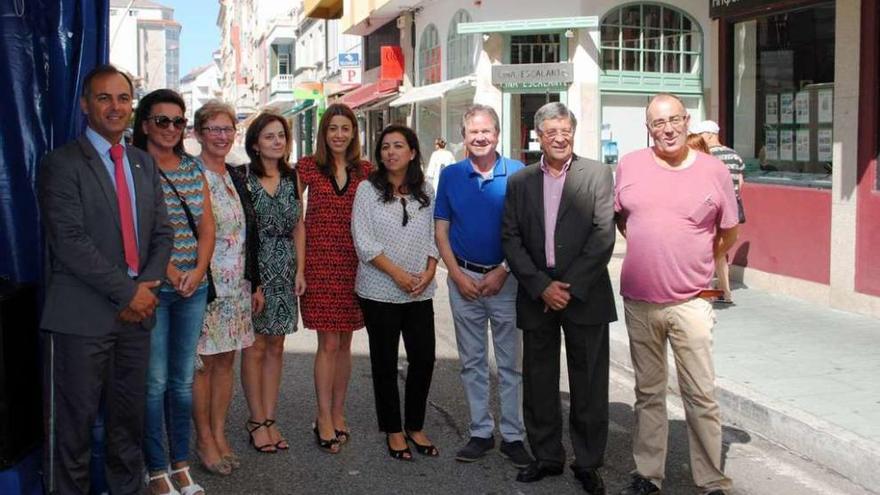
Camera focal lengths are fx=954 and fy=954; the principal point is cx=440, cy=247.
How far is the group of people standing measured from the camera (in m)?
3.97

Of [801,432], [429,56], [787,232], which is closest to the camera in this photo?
[801,432]

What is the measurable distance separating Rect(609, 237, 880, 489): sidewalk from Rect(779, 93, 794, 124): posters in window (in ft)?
6.53

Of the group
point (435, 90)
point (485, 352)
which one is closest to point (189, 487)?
point (485, 352)

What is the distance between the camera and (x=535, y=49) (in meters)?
19.2

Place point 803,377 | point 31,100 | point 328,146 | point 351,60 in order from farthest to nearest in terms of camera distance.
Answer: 1. point 351,60
2. point 803,377
3. point 328,146
4. point 31,100

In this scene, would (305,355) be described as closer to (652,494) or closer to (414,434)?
(414,434)

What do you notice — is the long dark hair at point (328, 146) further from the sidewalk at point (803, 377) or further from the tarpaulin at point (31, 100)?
the sidewalk at point (803, 377)

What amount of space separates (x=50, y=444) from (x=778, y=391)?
440cm

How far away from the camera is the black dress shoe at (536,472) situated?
4.82 metres

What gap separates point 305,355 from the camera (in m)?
7.87

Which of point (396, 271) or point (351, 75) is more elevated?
point (351, 75)

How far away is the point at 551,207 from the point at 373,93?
76.0ft

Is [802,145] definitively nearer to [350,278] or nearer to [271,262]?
[350,278]

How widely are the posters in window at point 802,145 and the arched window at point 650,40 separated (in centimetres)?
864
